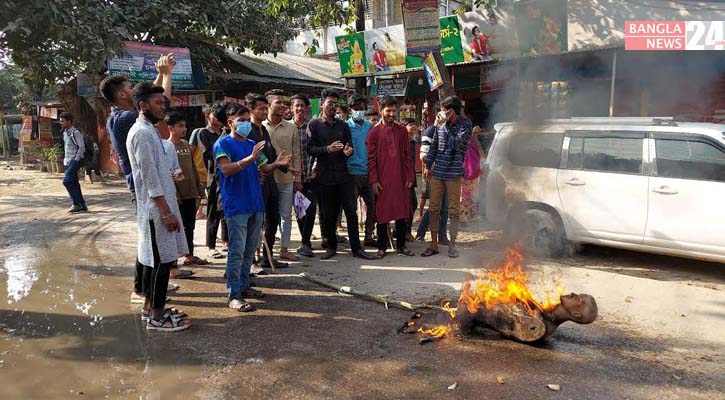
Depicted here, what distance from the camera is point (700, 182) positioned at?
5.25 metres

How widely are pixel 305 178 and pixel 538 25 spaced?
14.7 feet

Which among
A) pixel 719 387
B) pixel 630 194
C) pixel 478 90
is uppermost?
pixel 478 90

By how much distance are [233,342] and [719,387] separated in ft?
10.8

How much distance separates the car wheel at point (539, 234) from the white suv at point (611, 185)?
0.01 metres

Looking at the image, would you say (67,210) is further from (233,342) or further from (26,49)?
(233,342)

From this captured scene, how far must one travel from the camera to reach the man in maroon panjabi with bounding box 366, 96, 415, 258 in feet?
21.1

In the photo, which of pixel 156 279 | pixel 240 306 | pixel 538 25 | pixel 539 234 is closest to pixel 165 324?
pixel 156 279

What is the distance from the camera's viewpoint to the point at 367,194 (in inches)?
272

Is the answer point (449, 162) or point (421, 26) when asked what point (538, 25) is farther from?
point (449, 162)

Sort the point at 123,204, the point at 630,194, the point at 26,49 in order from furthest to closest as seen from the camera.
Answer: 1. the point at 123,204
2. the point at 26,49
3. the point at 630,194

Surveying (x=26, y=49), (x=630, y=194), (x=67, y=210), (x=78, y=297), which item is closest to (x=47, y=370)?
(x=78, y=297)

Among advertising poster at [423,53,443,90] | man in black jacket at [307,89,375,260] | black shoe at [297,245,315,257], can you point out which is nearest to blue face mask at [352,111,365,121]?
man in black jacket at [307,89,375,260]

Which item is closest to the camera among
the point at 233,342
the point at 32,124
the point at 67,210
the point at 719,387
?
the point at 719,387

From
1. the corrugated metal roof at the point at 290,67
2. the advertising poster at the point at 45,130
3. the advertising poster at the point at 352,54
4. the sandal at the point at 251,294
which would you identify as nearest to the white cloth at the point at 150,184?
the sandal at the point at 251,294
